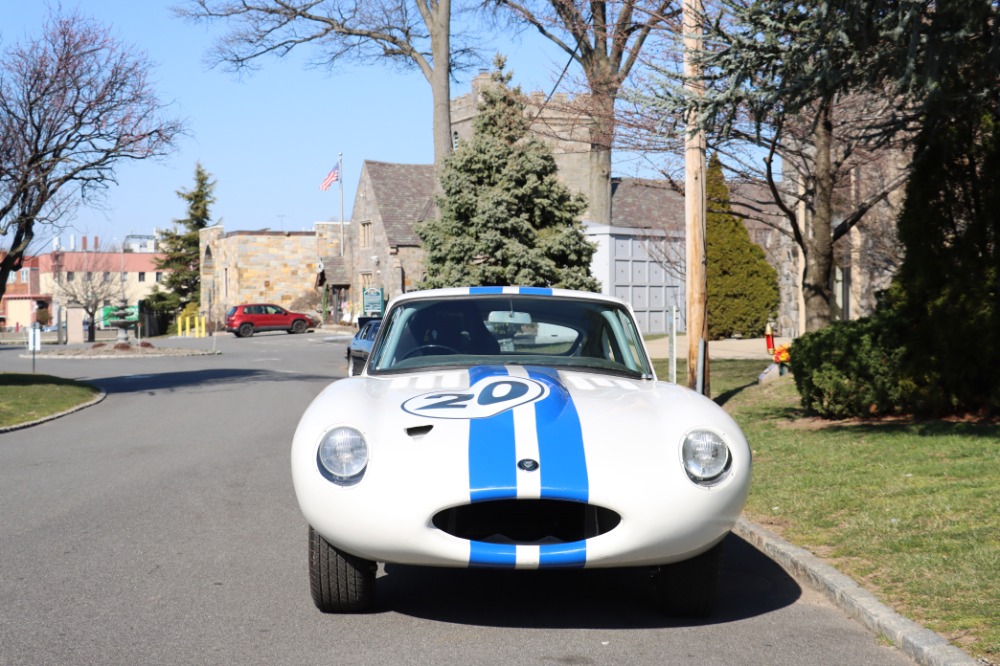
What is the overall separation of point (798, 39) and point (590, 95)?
8647 millimetres

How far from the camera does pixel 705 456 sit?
523 centimetres

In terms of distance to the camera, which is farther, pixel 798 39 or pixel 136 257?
pixel 136 257

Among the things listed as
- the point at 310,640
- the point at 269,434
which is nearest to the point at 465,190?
the point at 269,434

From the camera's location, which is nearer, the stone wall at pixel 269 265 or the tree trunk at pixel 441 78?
the tree trunk at pixel 441 78

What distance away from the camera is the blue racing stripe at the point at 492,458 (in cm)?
484

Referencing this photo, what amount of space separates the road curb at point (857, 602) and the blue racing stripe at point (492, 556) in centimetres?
173

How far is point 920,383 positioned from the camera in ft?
39.0

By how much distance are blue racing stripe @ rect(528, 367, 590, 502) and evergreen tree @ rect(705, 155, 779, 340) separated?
2837 centimetres

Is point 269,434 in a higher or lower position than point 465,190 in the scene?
lower

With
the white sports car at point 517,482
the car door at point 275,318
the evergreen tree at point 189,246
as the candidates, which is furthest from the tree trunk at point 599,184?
the evergreen tree at point 189,246

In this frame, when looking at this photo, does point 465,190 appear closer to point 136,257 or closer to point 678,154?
point 678,154

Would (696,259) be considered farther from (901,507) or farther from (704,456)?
(704,456)

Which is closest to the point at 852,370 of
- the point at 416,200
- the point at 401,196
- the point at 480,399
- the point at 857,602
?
the point at 857,602

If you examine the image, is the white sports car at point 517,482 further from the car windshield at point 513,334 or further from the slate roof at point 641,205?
the slate roof at point 641,205
